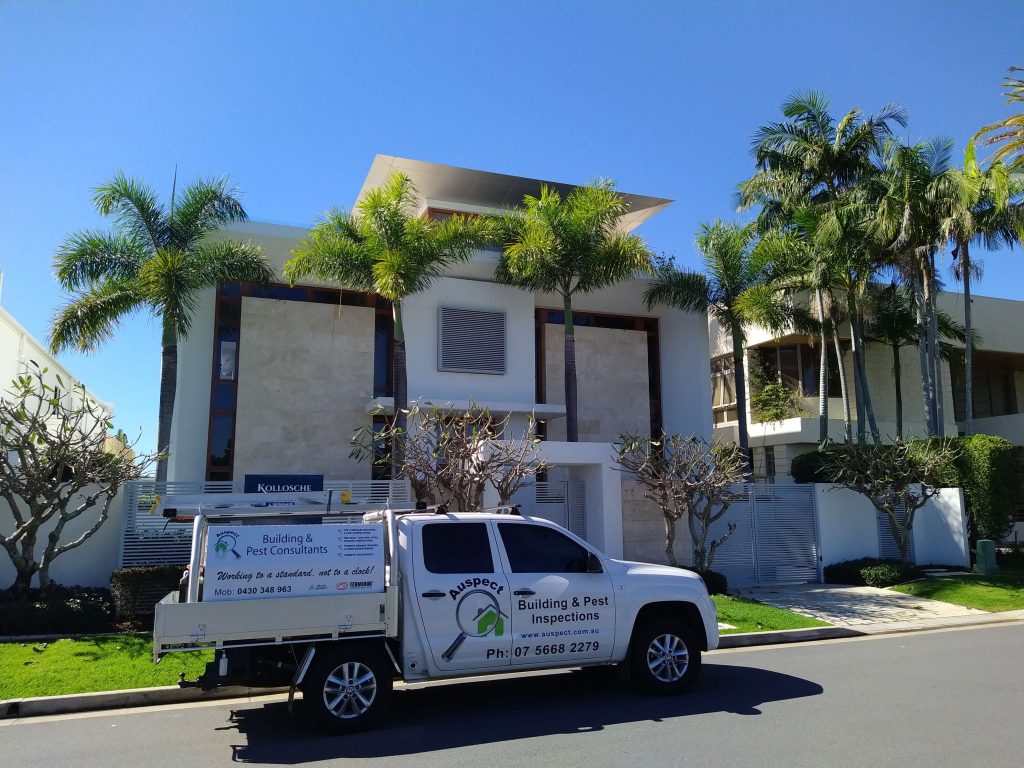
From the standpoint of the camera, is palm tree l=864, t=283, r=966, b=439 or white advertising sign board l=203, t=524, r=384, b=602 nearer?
white advertising sign board l=203, t=524, r=384, b=602

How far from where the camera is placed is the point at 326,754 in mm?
6422

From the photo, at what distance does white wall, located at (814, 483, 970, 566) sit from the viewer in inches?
786

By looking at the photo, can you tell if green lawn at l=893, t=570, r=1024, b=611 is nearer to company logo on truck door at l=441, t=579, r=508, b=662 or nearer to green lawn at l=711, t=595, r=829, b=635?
green lawn at l=711, t=595, r=829, b=635

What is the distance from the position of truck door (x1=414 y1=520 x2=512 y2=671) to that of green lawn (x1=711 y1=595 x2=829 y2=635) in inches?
234

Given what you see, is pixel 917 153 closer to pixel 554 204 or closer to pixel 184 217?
pixel 554 204

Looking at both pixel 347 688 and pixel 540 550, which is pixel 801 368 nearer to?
pixel 540 550

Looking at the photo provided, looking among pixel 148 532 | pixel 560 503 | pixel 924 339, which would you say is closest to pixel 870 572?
pixel 560 503

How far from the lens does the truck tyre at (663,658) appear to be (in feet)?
26.9

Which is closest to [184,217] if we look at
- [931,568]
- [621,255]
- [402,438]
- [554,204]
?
[402,438]

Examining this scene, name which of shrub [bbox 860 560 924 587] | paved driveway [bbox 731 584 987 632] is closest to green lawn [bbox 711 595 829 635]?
paved driveway [bbox 731 584 987 632]

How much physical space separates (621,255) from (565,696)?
518 inches

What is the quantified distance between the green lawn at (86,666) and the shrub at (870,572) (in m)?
14.6

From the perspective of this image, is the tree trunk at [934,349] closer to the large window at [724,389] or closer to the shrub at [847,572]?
the shrub at [847,572]

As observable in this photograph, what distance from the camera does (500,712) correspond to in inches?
307
